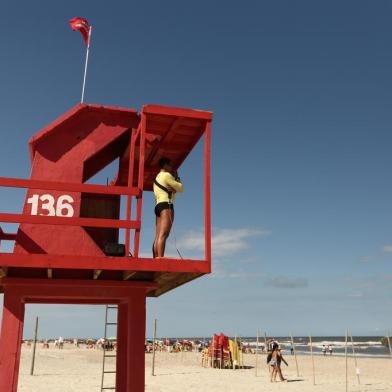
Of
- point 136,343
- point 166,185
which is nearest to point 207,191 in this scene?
point 166,185

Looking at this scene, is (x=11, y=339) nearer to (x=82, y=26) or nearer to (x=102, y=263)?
(x=102, y=263)

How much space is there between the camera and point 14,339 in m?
6.41

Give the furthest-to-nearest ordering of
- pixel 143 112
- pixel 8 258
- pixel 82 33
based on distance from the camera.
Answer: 1. pixel 82 33
2. pixel 143 112
3. pixel 8 258

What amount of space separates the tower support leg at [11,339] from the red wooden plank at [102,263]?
45.5 inches

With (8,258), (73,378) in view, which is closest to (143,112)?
(8,258)

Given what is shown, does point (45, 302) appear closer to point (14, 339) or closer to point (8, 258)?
point (14, 339)

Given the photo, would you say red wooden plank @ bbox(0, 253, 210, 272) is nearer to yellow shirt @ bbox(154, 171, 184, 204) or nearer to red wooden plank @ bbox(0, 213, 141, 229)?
red wooden plank @ bbox(0, 213, 141, 229)

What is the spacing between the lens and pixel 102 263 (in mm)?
6055

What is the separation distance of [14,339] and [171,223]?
283cm

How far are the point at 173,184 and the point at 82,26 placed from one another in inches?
175

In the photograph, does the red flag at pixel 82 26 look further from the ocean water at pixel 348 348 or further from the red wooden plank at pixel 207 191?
the ocean water at pixel 348 348

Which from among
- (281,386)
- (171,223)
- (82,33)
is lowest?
(281,386)

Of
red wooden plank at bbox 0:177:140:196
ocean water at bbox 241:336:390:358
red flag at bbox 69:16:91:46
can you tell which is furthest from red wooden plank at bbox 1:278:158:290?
ocean water at bbox 241:336:390:358

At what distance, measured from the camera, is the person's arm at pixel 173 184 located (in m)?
7.05
